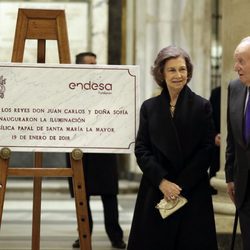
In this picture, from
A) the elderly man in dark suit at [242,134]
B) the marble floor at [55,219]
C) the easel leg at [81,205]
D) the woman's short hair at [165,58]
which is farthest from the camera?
the marble floor at [55,219]

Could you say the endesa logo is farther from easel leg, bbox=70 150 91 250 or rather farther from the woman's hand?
the woman's hand

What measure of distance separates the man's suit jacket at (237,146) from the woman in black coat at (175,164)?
17 cm

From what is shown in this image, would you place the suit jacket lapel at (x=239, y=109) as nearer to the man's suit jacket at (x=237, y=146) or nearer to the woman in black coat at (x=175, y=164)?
the man's suit jacket at (x=237, y=146)

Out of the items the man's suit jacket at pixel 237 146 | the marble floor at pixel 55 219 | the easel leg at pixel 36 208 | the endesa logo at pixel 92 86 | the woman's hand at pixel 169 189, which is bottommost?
the marble floor at pixel 55 219

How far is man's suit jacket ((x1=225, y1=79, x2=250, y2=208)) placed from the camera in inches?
198

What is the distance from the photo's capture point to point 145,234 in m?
5.32

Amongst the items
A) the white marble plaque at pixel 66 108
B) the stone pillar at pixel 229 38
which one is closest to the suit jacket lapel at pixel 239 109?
the white marble plaque at pixel 66 108

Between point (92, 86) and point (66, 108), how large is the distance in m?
0.24

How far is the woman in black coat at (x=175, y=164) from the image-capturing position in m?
5.27

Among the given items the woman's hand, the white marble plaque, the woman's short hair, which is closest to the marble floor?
the white marble plaque

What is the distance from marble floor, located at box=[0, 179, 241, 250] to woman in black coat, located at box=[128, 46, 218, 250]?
201cm

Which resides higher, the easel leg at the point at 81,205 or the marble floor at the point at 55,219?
the easel leg at the point at 81,205

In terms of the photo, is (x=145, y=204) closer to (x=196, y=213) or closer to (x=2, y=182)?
(x=196, y=213)

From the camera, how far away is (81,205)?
18.7 feet
